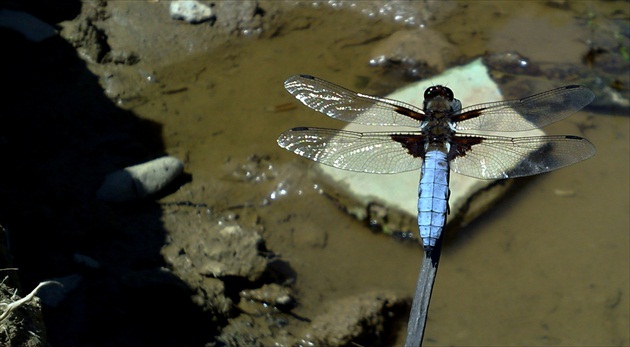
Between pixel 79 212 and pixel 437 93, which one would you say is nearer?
pixel 437 93

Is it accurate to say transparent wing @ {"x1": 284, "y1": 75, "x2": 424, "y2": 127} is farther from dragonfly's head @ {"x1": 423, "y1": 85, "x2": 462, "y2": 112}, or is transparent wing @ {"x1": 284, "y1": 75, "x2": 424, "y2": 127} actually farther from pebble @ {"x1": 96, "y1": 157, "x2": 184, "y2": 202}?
pebble @ {"x1": 96, "y1": 157, "x2": 184, "y2": 202}

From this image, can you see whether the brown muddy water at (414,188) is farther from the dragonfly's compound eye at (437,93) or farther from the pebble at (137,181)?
the dragonfly's compound eye at (437,93)

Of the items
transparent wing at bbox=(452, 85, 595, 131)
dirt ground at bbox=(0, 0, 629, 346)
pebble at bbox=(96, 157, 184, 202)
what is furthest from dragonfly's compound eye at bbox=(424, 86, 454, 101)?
pebble at bbox=(96, 157, 184, 202)

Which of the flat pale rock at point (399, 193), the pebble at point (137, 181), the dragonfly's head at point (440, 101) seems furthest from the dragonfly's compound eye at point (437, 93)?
→ the pebble at point (137, 181)

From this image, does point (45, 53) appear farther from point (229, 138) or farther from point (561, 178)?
point (561, 178)

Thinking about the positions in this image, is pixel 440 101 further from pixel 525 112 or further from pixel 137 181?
pixel 137 181

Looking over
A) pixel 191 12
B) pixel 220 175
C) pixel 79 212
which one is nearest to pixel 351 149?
pixel 220 175

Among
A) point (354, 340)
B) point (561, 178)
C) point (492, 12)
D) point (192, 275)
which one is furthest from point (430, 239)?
point (492, 12)
